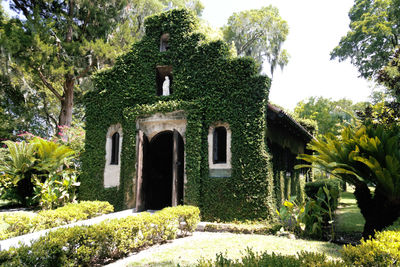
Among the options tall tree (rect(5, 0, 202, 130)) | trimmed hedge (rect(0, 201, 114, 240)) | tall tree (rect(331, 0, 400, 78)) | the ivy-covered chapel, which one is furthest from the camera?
tall tree (rect(331, 0, 400, 78))

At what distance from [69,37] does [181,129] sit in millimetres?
17004

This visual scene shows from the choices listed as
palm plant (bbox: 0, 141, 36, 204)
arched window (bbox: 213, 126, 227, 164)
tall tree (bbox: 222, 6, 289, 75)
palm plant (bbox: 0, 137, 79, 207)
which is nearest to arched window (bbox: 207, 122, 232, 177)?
arched window (bbox: 213, 126, 227, 164)

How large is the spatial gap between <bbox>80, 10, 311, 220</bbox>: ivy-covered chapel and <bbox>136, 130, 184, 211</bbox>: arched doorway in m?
0.04

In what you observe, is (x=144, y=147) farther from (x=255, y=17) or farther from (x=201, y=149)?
(x=255, y=17)

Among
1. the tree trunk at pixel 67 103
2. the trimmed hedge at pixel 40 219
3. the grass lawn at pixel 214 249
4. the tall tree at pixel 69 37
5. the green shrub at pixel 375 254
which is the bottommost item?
the grass lawn at pixel 214 249

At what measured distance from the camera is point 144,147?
36.7 feet

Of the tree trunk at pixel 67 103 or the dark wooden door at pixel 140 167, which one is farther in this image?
the tree trunk at pixel 67 103

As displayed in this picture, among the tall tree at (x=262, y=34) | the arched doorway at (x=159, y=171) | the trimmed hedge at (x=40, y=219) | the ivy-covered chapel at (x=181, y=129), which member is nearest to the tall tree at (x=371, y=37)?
the tall tree at (x=262, y=34)

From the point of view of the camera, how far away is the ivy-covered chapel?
31.6 ft

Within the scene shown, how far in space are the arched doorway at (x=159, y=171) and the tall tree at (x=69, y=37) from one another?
9505 mm

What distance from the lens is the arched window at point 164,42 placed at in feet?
40.0

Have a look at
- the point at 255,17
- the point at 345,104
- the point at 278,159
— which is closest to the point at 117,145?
the point at 278,159

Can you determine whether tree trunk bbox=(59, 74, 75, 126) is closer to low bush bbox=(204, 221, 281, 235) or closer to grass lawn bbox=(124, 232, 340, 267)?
low bush bbox=(204, 221, 281, 235)

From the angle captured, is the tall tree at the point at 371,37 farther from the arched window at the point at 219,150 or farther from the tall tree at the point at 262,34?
the arched window at the point at 219,150
